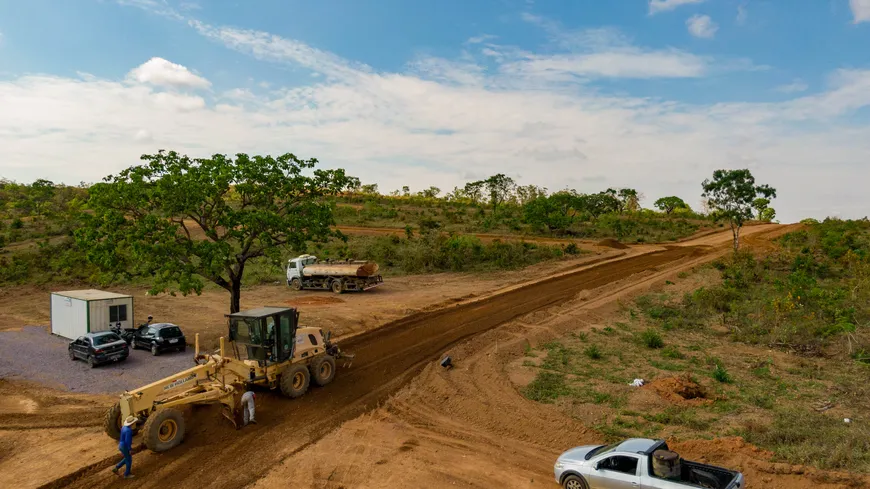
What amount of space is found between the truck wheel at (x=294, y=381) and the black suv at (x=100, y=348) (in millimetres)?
8851

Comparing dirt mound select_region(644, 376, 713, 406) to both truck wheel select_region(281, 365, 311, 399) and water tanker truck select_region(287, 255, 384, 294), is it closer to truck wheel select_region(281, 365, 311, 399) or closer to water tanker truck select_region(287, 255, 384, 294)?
truck wheel select_region(281, 365, 311, 399)

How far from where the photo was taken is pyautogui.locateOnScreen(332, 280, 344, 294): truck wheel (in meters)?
35.3

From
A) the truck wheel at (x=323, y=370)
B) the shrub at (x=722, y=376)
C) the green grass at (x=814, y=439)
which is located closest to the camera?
the green grass at (x=814, y=439)

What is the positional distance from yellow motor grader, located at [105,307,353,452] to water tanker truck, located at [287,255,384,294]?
17.0m

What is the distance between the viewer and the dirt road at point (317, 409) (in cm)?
1192

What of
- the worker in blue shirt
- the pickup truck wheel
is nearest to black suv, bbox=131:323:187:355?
the worker in blue shirt

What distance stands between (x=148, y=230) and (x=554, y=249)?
35.5m

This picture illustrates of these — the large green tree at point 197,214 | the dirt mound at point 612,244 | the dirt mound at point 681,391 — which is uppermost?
the large green tree at point 197,214

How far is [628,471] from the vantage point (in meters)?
9.75

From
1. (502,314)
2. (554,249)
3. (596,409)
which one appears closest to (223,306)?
(502,314)

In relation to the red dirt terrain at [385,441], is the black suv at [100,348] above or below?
above

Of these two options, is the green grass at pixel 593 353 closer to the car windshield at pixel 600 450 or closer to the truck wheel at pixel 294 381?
the car windshield at pixel 600 450

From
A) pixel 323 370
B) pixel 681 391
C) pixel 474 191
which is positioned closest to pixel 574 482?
pixel 681 391

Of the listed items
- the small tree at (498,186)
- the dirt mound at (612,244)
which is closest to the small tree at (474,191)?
the small tree at (498,186)
